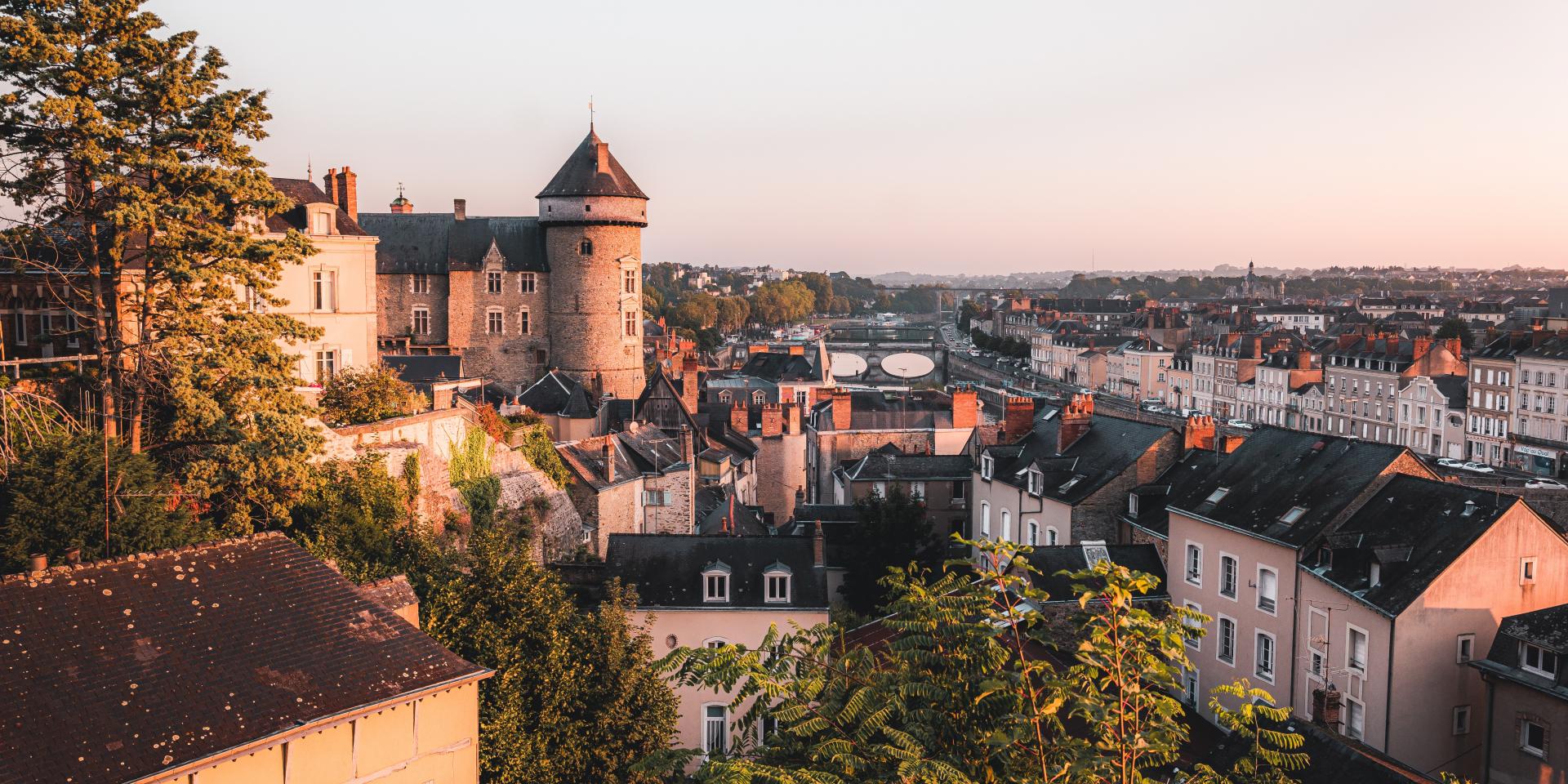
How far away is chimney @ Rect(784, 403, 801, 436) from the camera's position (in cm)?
4388

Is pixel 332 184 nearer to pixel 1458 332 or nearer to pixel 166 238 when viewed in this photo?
pixel 166 238

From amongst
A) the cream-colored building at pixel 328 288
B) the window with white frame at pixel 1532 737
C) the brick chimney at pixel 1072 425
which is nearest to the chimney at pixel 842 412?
the brick chimney at pixel 1072 425

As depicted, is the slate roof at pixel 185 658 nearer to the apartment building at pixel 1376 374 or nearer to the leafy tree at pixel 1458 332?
the apartment building at pixel 1376 374

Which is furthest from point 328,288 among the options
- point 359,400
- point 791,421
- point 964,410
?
point 964,410

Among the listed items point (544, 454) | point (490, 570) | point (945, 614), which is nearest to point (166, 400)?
point (490, 570)

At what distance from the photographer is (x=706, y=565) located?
21.8 m

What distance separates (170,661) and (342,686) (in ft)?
4.43

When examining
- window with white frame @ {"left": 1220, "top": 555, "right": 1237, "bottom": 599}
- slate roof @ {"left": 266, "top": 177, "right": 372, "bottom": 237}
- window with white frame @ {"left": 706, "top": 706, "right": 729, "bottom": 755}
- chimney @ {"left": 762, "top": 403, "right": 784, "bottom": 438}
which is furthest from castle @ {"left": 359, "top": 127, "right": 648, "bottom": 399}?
window with white frame @ {"left": 1220, "top": 555, "right": 1237, "bottom": 599}

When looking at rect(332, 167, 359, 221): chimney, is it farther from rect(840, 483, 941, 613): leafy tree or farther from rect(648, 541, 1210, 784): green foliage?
rect(648, 541, 1210, 784): green foliage

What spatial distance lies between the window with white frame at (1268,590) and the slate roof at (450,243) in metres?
28.8

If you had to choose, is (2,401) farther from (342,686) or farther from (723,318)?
(723,318)

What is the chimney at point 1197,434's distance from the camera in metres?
26.5

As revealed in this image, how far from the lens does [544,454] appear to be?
26.0 m

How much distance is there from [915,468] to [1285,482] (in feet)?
43.7
